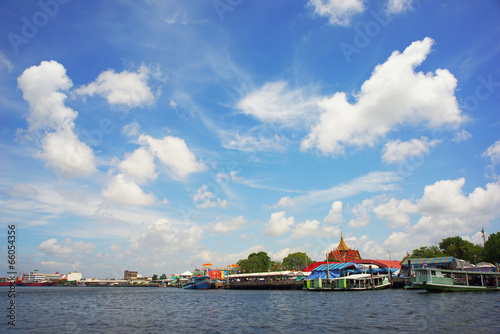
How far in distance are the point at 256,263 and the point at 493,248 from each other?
96.6m

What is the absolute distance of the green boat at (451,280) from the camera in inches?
2200

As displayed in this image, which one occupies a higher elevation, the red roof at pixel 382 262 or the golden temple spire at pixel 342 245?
the golden temple spire at pixel 342 245

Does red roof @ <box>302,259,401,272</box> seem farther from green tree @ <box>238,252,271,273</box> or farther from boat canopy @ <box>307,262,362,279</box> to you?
green tree @ <box>238,252,271,273</box>

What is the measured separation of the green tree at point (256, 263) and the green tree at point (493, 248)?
9114cm

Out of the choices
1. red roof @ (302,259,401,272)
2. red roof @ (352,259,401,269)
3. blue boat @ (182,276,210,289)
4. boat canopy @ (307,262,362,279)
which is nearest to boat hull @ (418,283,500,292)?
boat canopy @ (307,262,362,279)

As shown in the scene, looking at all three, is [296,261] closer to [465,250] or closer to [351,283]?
[465,250]

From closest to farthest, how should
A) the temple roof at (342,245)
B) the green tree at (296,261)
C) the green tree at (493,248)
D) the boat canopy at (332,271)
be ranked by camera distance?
the boat canopy at (332,271), the green tree at (493,248), the temple roof at (342,245), the green tree at (296,261)

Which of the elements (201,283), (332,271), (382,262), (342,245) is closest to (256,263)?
(201,283)

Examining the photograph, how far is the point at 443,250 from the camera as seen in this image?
11800 cm

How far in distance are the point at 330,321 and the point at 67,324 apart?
25.9m

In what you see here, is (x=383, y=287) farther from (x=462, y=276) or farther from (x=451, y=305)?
(x=451, y=305)

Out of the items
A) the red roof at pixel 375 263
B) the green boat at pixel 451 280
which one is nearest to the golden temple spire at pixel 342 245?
the red roof at pixel 375 263

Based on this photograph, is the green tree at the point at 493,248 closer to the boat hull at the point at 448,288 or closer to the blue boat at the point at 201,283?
the boat hull at the point at 448,288

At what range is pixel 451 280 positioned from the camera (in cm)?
5734
